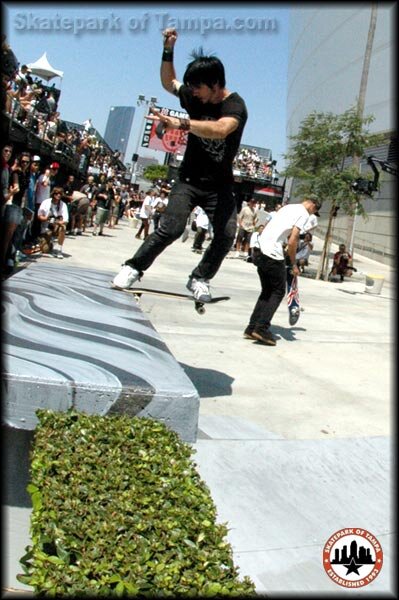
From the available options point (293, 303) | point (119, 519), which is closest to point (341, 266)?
point (293, 303)

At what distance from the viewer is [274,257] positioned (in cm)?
737

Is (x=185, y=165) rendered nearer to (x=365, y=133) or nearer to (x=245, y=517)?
(x=245, y=517)

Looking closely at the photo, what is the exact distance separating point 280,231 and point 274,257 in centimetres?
32

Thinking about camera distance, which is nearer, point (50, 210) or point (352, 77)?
point (50, 210)

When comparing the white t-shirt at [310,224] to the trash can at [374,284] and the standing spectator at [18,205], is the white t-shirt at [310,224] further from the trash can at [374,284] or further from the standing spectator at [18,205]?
the trash can at [374,284]

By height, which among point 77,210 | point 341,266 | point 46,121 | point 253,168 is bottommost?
point 341,266

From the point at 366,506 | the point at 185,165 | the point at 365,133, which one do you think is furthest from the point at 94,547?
the point at 365,133

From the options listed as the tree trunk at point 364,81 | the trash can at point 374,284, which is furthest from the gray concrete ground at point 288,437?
the tree trunk at point 364,81

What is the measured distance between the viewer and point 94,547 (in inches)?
79.4

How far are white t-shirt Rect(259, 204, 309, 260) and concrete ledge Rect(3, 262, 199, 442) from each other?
3.07 m

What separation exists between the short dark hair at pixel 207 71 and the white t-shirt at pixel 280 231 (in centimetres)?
349

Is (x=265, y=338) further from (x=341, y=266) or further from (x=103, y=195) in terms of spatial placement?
(x=103, y=195)

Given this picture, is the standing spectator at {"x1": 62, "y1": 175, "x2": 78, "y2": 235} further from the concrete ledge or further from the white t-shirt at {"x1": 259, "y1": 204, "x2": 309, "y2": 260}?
the concrete ledge

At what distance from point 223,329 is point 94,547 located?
613 cm
